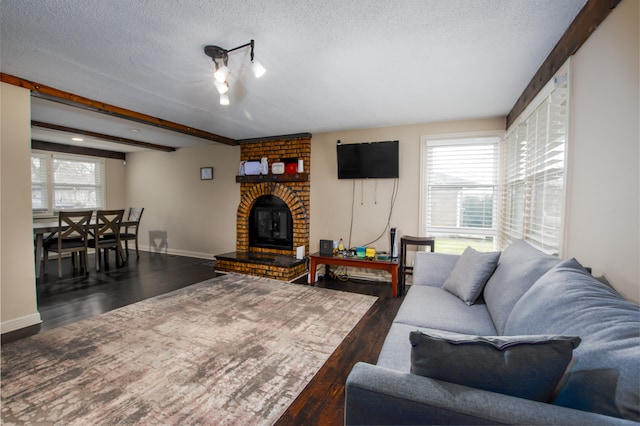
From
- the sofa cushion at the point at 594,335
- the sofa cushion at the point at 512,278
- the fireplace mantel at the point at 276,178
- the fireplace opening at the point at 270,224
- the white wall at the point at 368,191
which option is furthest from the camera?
the fireplace opening at the point at 270,224

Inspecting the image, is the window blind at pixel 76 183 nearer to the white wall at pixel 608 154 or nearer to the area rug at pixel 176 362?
the area rug at pixel 176 362

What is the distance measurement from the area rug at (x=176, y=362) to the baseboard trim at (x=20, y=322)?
0.33m

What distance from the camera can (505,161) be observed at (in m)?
3.68

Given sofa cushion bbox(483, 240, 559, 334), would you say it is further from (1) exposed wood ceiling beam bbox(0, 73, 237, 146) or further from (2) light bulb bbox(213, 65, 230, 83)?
(1) exposed wood ceiling beam bbox(0, 73, 237, 146)

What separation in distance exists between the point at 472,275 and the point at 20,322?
3967 mm

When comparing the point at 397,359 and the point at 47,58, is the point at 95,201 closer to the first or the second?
the point at 47,58

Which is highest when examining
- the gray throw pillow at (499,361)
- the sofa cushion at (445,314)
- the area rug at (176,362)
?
the gray throw pillow at (499,361)

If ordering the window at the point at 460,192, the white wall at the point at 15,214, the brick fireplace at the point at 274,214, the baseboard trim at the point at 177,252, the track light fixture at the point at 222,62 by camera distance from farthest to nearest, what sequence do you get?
the baseboard trim at the point at 177,252 → the brick fireplace at the point at 274,214 → the window at the point at 460,192 → the white wall at the point at 15,214 → the track light fixture at the point at 222,62

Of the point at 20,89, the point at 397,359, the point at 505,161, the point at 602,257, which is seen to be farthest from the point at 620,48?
the point at 20,89

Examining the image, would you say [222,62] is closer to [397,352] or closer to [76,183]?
[397,352]

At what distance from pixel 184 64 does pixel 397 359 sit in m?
2.61

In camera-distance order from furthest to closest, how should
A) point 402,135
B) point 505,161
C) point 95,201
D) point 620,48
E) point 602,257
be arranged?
1. point 95,201
2. point 402,135
3. point 505,161
4. point 602,257
5. point 620,48

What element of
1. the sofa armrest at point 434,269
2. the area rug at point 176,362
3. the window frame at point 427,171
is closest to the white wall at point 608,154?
the sofa armrest at point 434,269

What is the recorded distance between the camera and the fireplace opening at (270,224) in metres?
5.20
